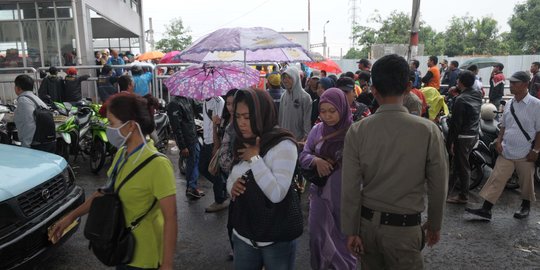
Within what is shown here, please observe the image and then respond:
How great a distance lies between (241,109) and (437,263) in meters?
2.80

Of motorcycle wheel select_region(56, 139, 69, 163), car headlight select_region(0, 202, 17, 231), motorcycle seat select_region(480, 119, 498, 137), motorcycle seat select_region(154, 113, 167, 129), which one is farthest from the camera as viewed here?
motorcycle seat select_region(154, 113, 167, 129)

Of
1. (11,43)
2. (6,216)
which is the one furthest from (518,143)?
Result: (11,43)

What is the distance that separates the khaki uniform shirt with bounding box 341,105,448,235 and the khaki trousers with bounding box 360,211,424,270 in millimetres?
86

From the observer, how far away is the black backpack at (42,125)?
5227 mm

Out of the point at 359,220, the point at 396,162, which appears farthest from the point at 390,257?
the point at 396,162

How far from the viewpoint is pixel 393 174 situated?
2189 millimetres

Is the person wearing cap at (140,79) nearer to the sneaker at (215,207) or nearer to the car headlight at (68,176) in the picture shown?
the sneaker at (215,207)

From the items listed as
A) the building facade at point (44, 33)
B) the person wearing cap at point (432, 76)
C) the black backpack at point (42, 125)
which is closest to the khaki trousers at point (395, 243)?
the black backpack at point (42, 125)

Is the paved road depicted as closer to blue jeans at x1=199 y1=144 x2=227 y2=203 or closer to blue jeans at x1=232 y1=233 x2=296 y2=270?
blue jeans at x1=199 y1=144 x2=227 y2=203

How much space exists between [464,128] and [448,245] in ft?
5.75

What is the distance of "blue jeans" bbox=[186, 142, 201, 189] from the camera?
5641 millimetres

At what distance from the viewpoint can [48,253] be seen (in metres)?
3.31

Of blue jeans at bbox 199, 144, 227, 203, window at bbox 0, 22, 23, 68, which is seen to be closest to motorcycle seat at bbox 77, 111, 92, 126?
blue jeans at bbox 199, 144, 227, 203

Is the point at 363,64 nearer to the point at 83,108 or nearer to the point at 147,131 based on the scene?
the point at 83,108
